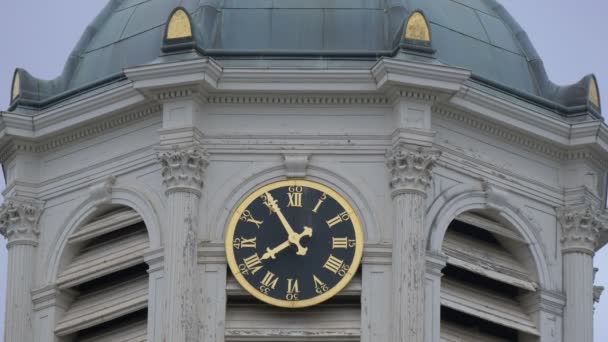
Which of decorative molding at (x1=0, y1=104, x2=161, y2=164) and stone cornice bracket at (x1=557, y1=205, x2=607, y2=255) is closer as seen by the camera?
decorative molding at (x1=0, y1=104, x2=161, y2=164)

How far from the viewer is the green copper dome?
59.6 m

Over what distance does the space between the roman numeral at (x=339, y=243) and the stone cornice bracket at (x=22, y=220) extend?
5.92 metres

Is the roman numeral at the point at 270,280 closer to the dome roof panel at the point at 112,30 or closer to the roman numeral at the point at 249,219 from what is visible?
the roman numeral at the point at 249,219

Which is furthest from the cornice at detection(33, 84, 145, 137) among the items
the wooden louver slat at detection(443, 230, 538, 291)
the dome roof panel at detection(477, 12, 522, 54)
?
the dome roof panel at detection(477, 12, 522, 54)

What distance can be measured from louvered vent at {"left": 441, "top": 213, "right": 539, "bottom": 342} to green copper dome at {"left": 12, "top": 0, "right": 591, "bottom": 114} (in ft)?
9.45

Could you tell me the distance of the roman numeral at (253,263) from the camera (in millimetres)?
57219

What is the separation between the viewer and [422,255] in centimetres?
5697

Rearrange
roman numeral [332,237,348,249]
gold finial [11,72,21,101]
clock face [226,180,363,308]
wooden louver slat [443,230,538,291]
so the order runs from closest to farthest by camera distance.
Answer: clock face [226,180,363,308], roman numeral [332,237,348,249], wooden louver slat [443,230,538,291], gold finial [11,72,21,101]

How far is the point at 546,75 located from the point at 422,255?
610 cm

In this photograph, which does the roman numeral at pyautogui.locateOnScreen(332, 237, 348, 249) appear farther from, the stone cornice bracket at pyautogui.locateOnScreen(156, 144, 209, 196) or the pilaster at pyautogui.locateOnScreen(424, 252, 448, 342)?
the stone cornice bracket at pyautogui.locateOnScreen(156, 144, 209, 196)

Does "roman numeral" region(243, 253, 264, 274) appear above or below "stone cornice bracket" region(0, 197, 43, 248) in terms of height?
below

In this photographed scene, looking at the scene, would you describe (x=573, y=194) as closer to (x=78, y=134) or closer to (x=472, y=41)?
(x=472, y=41)

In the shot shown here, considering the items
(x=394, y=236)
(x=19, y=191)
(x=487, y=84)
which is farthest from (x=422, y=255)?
(x=19, y=191)

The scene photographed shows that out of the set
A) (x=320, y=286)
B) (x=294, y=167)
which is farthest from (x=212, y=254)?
(x=294, y=167)
